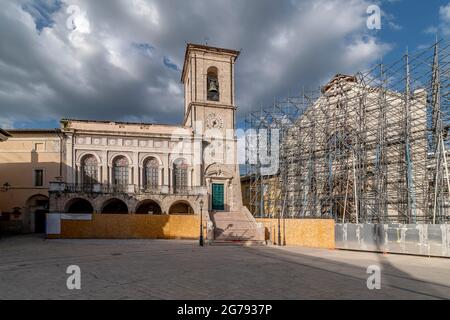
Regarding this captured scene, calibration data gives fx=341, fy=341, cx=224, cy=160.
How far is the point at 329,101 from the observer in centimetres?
2738

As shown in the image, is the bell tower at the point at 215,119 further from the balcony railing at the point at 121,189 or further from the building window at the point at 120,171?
Answer: the building window at the point at 120,171

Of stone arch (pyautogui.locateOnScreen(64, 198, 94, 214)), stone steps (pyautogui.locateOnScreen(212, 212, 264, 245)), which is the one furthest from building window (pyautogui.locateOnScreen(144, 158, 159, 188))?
stone steps (pyautogui.locateOnScreen(212, 212, 264, 245))

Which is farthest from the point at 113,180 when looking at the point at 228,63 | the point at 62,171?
the point at 228,63

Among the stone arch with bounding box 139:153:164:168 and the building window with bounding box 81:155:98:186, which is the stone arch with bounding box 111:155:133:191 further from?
the building window with bounding box 81:155:98:186

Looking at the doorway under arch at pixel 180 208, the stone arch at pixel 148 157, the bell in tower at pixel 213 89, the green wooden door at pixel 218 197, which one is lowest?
the doorway under arch at pixel 180 208

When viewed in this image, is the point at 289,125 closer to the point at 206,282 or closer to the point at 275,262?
the point at 275,262

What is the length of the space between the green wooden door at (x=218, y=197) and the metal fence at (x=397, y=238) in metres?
12.8

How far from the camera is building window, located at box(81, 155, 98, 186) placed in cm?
2827

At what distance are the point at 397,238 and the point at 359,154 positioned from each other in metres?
7.53

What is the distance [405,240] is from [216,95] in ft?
69.5

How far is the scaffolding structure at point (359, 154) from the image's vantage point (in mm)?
19391

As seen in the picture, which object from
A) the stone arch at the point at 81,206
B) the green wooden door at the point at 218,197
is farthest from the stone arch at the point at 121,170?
the green wooden door at the point at 218,197

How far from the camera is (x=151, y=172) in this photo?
1173 inches

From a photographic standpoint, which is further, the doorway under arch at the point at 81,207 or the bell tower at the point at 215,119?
the bell tower at the point at 215,119
